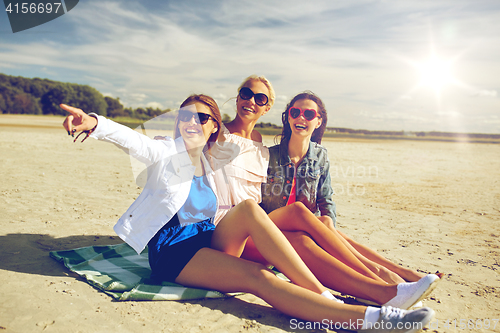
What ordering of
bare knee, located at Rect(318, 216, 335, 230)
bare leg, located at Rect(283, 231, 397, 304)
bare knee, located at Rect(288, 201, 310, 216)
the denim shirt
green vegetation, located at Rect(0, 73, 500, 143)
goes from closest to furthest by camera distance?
bare leg, located at Rect(283, 231, 397, 304) → bare knee, located at Rect(288, 201, 310, 216) → bare knee, located at Rect(318, 216, 335, 230) → the denim shirt → green vegetation, located at Rect(0, 73, 500, 143)

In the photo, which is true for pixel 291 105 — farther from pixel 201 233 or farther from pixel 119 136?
pixel 119 136

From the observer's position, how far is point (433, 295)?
3.52 m

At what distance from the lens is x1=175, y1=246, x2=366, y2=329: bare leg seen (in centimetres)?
246

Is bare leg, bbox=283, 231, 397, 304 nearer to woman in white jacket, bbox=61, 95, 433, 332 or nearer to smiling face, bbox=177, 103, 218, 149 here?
woman in white jacket, bbox=61, 95, 433, 332

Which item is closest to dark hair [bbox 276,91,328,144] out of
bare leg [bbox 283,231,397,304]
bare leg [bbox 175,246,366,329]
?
bare leg [bbox 283,231,397,304]

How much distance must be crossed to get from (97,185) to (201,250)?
5.75 metres

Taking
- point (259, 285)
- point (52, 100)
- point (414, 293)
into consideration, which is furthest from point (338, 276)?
point (52, 100)

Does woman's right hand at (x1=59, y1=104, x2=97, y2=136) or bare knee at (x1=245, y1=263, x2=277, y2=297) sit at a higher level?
woman's right hand at (x1=59, y1=104, x2=97, y2=136)

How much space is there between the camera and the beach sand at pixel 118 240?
2.69 m

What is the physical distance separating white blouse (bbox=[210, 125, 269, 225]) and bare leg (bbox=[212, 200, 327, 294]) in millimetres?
528

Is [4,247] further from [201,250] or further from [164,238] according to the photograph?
[201,250]

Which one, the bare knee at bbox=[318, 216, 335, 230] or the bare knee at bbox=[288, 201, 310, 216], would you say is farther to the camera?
the bare knee at bbox=[318, 216, 335, 230]

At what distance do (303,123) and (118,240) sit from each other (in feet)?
9.62

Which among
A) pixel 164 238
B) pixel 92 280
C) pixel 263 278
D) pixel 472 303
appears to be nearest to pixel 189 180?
pixel 164 238
